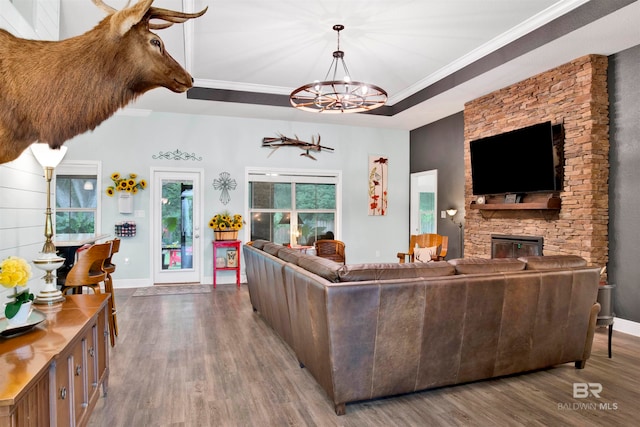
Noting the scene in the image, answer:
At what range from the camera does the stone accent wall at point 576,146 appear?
4.25 metres

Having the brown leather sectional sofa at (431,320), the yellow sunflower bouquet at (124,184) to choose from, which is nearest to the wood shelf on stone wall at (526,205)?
the brown leather sectional sofa at (431,320)

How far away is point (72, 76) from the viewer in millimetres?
1425

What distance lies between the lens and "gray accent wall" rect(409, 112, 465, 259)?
21.7 feet

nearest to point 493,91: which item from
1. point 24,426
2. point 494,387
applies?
point 494,387

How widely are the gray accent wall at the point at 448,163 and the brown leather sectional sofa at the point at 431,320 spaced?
11.9ft

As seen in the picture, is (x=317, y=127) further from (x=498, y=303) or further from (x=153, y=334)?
(x=498, y=303)

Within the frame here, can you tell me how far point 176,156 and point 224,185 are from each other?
36.7 inches

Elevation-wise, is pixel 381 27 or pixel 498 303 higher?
pixel 381 27

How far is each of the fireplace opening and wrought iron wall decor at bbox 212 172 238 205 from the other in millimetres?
4372

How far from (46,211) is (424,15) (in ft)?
12.3

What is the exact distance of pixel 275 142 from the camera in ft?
23.9

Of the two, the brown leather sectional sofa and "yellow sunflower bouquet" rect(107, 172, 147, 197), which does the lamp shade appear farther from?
"yellow sunflower bouquet" rect(107, 172, 147, 197)

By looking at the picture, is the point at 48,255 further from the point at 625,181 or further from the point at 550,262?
the point at 625,181

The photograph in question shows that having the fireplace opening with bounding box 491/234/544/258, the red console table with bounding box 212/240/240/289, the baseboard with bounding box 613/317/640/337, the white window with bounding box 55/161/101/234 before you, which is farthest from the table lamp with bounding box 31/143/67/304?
the baseboard with bounding box 613/317/640/337
